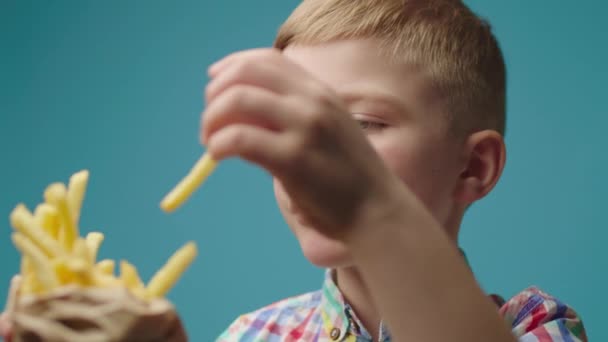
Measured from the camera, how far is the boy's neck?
101cm

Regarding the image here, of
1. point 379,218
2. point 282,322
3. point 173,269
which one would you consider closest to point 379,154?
point 379,218

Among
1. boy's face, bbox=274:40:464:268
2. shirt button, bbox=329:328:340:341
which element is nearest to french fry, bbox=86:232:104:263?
boy's face, bbox=274:40:464:268

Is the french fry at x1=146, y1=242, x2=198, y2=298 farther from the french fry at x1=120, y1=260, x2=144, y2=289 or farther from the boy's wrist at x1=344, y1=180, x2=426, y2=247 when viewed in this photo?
the boy's wrist at x1=344, y1=180, x2=426, y2=247

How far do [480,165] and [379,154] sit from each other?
17.7 inches

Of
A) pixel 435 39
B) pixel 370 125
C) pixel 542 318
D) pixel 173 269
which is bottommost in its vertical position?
pixel 542 318

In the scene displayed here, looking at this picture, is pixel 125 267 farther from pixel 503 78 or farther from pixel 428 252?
pixel 503 78

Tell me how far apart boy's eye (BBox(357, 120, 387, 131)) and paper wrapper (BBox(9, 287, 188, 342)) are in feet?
1.52

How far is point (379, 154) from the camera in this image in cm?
57

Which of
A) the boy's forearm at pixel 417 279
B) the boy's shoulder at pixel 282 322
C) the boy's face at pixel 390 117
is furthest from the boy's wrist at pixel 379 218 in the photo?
the boy's shoulder at pixel 282 322

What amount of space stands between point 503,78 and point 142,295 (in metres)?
0.87

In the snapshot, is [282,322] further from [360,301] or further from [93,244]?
[93,244]

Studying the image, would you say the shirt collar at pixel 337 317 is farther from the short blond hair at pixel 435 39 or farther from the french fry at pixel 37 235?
the french fry at pixel 37 235

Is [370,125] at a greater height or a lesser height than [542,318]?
greater

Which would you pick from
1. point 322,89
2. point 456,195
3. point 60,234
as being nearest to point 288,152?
point 322,89
